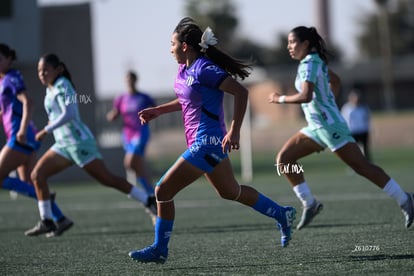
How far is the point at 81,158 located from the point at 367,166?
3315 millimetres

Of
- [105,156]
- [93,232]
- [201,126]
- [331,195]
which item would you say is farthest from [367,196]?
[105,156]

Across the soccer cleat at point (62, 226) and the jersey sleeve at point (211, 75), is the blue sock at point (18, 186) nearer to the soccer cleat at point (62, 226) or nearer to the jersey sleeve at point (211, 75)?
the soccer cleat at point (62, 226)

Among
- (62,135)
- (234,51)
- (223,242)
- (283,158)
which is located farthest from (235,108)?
(234,51)

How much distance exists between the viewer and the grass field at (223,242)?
7302 mm

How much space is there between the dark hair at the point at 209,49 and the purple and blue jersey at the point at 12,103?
3263mm

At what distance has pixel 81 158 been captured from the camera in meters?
9.81

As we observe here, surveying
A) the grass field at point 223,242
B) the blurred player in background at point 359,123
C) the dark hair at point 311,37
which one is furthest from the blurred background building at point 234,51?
the dark hair at point 311,37

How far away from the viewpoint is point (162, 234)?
754 cm

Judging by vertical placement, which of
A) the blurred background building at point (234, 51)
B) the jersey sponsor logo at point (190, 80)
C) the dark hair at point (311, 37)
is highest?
the dark hair at point (311, 37)

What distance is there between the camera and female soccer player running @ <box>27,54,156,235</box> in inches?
380

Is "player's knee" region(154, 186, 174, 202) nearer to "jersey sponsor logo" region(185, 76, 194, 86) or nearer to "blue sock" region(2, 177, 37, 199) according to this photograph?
"jersey sponsor logo" region(185, 76, 194, 86)

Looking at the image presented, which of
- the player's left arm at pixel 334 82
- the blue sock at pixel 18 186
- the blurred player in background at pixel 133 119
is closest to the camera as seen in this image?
the player's left arm at pixel 334 82

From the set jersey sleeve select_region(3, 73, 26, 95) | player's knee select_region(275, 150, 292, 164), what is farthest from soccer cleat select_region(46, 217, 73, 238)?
player's knee select_region(275, 150, 292, 164)

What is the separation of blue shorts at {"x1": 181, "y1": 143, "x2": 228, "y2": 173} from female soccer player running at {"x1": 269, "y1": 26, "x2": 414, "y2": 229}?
1.53 metres
